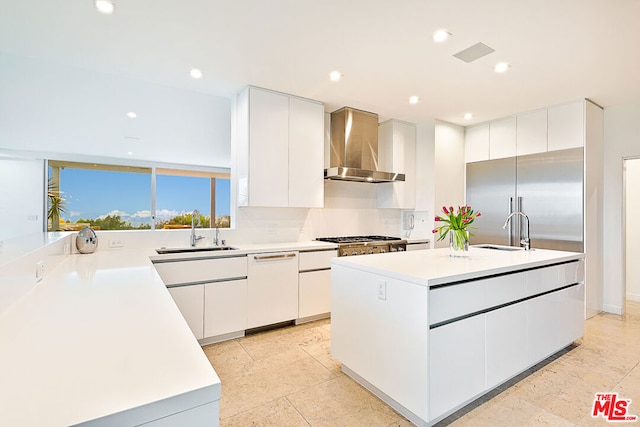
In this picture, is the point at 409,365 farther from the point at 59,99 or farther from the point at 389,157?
the point at 59,99

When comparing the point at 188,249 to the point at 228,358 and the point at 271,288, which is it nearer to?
the point at 271,288

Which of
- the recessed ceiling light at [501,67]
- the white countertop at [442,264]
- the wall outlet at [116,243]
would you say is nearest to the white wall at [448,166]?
the recessed ceiling light at [501,67]

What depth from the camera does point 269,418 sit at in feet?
6.21

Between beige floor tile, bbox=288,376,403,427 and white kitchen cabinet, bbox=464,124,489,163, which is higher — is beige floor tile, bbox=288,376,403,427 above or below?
below

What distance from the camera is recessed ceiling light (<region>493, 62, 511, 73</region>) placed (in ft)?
9.23

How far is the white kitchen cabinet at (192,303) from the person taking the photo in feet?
9.00

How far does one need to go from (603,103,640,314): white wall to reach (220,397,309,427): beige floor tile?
4.20 metres

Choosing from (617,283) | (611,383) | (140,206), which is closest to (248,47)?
(611,383)

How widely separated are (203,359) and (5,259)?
1145mm

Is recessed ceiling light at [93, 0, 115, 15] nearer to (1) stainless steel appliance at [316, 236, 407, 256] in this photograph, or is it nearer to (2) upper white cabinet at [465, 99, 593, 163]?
(1) stainless steel appliance at [316, 236, 407, 256]

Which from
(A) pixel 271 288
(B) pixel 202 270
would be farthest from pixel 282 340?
(B) pixel 202 270

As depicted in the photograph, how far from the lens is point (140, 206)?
7.18 meters

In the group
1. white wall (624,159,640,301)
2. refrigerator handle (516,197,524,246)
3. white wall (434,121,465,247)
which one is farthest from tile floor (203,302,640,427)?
white wall (434,121,465,247)

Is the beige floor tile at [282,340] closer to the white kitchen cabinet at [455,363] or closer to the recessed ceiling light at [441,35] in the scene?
the white kitchen cabinet at [455,363]
